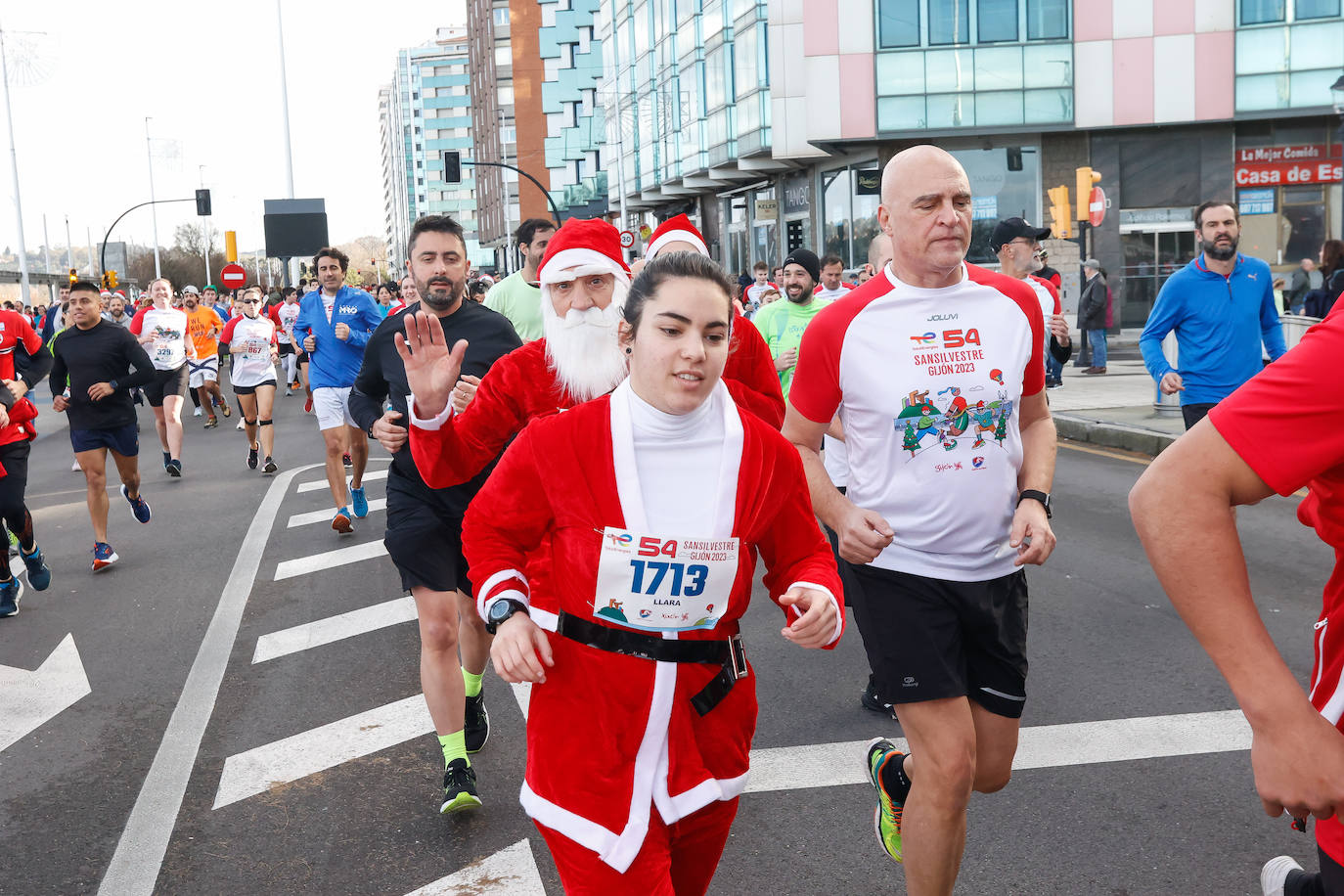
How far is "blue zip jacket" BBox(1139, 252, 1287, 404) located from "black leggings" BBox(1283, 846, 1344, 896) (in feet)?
17.8

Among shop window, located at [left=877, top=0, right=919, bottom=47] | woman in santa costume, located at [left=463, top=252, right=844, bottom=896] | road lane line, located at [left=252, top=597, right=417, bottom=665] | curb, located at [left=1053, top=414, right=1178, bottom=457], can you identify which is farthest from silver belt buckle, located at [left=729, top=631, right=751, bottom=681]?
shop window, located at [left=877, top=0, right=919, bottom=47]

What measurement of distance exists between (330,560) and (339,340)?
8.17 feet

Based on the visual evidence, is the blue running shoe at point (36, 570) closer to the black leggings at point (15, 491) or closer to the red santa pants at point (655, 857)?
the black leggings at point (15, 491)

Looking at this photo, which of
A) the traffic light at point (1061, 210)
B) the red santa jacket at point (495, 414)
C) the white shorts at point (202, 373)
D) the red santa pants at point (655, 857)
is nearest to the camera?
the red santa pants at point (655, 857)

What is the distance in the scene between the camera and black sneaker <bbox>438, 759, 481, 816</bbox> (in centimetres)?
458

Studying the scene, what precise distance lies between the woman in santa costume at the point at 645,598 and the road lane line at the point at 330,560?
6.65m

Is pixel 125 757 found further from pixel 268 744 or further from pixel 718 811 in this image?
pixel 718 811

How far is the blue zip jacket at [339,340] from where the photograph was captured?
36.7ft

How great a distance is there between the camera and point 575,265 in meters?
4.27

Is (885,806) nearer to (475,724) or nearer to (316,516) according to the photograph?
(475,724)

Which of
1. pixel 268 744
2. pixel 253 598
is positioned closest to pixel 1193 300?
pixel 268 744

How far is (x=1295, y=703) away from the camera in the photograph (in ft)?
5.84

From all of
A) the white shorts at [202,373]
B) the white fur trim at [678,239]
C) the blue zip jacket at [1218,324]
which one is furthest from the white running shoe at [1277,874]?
the white shorts at [202,373]

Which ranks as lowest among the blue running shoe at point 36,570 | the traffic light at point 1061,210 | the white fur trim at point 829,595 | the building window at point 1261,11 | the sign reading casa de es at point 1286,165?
the blue running shoe at point 36,570
